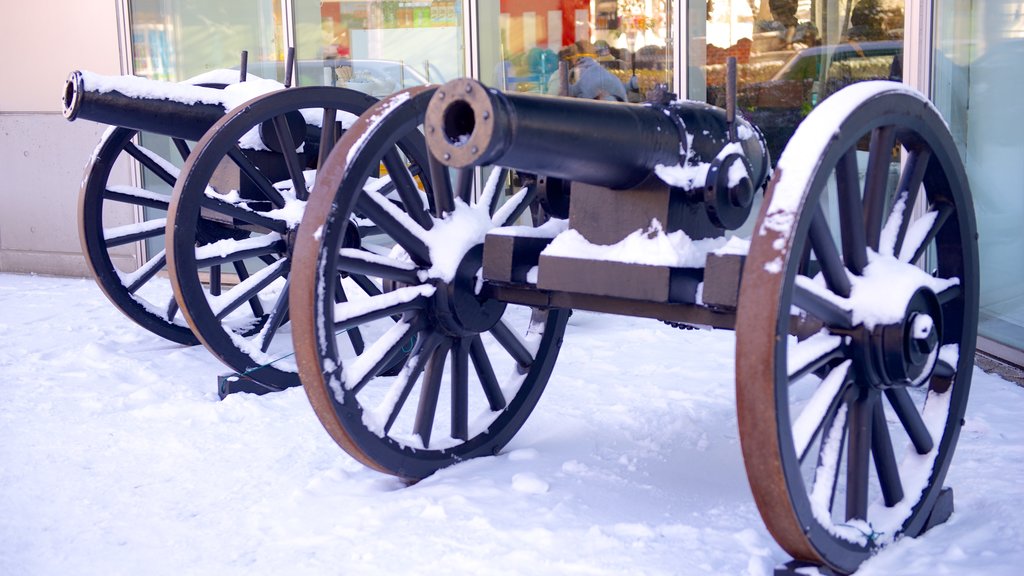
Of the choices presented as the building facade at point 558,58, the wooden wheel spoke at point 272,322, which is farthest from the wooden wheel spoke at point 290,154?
the building facade at point 558,58

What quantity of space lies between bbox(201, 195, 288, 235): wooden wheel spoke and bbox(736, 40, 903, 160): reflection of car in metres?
2.79

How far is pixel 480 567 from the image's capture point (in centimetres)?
266

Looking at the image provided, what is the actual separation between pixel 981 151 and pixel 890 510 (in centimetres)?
291

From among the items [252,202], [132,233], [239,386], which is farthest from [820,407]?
[132,233]

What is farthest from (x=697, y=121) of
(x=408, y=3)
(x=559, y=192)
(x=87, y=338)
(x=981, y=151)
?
(x=408, y=3)

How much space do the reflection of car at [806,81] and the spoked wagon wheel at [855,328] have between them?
2.93 m

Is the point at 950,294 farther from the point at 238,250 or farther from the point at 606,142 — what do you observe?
the point at 238,250

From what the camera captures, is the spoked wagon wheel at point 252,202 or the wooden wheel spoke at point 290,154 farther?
the wooden wheel spoke at point 290,154

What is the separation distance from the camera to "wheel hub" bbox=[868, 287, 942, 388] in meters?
2.54

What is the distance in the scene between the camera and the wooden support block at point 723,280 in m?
A: 2.74

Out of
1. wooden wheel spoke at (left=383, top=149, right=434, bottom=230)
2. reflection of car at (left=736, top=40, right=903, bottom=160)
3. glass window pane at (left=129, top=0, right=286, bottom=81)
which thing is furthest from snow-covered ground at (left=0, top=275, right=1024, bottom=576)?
glass window pane at (left=129, top=0, right=286, bottom=81)

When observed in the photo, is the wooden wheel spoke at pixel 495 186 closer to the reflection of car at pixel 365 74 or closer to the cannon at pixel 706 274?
the cannon at pixel 706 274

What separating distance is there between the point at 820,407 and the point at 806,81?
3.84 metres

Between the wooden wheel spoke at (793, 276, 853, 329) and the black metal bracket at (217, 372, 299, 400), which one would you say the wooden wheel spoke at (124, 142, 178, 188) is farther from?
the wooden wheel spoke at (793, 276, 853, 329)
